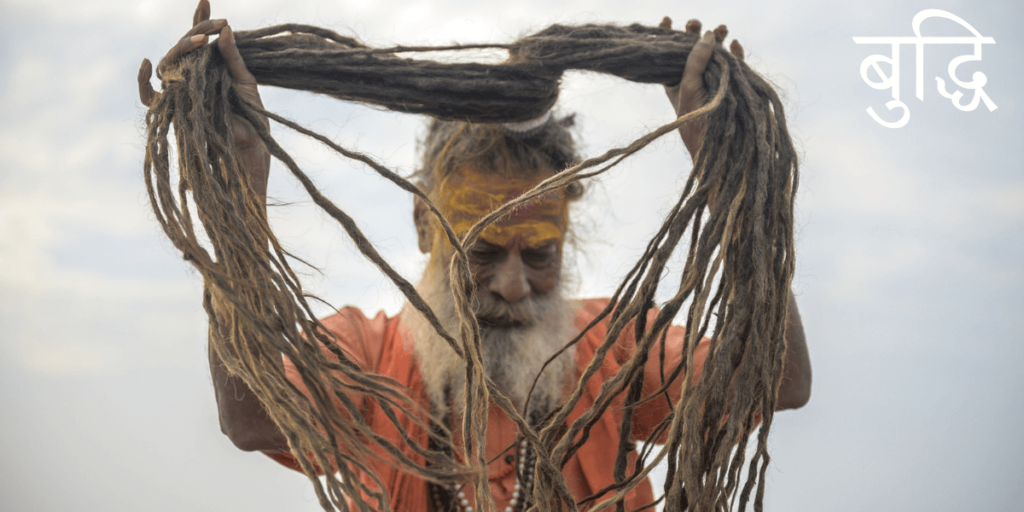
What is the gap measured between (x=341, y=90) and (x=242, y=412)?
0.92m

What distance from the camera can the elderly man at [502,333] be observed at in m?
2.10

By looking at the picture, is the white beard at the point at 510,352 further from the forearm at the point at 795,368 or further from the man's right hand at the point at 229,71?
the man's right hand at the point at 229,71

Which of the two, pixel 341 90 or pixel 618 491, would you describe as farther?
pixel 341 90

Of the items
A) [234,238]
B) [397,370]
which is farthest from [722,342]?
[397,370]

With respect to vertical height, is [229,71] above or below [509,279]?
above

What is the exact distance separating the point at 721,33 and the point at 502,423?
49.6 inches

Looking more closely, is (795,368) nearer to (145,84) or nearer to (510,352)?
(510,352)

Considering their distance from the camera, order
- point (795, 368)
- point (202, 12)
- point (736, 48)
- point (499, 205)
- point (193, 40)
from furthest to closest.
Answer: point (499, 205) → point (795, 368) → point (736, 48) → point (202, 12) → point (193, 40)

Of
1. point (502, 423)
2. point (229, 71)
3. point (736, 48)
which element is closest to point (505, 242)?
point (502, 423)

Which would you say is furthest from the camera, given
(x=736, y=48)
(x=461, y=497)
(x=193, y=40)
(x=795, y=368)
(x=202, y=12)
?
(x=461, y=497)

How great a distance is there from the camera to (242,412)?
1.91 m

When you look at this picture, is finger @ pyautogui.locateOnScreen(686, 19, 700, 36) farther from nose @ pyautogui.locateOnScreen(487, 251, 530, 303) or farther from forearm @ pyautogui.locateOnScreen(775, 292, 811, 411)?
nose @ pyautogui.locateOnScreen(487, 251, 530, 303)

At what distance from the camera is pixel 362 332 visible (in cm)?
239

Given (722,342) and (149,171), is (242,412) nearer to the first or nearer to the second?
(149,171)
